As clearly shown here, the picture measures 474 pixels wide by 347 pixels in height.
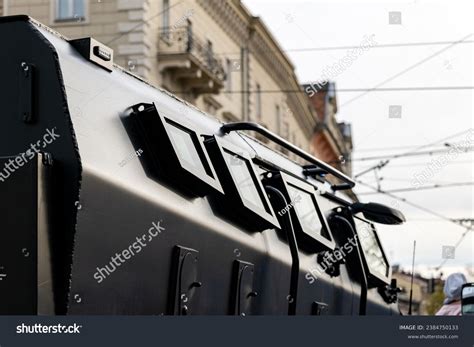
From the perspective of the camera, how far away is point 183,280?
11.4 ft

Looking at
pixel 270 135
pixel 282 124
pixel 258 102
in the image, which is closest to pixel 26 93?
pixel 270 135

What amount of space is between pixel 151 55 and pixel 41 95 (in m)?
16.0

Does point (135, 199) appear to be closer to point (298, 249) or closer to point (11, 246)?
point (11, 246)

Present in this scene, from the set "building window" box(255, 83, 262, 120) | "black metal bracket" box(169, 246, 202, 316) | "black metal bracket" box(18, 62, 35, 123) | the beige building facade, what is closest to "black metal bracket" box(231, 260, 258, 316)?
"black metal bracket" box(169, 246, 202, 316)

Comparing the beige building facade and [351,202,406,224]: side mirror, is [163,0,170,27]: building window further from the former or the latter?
[351,202,406,224]: side mirror

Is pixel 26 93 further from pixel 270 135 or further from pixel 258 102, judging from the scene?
pixel 258 102

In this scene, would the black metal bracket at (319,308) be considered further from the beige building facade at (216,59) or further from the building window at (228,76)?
the building window at (228,76)

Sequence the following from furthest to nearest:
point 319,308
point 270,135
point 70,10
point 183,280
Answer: point 70,10 → point 319,308 → point 270,135 → point 183,280

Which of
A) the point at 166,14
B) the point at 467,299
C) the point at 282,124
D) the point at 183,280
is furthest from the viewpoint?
the point at 282,124

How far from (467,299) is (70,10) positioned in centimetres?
457

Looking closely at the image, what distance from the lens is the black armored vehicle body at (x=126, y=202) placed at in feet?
9.21

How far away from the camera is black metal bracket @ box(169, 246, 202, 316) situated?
3.42m

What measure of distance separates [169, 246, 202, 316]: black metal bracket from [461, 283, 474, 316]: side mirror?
1042 millimetres

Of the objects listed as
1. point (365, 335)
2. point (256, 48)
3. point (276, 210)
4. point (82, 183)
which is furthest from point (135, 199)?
point (256, 48)
